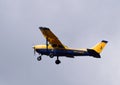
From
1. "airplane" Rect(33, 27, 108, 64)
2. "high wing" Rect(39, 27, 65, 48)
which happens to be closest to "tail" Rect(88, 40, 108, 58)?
"airplane" Rect(33, 27, 108, 64)

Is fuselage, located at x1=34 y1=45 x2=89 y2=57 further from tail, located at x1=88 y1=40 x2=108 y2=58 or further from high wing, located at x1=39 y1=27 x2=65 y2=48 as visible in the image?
tail, located at x1=88 y1=40 x2=108 y2=58

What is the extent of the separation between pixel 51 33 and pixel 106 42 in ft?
23.6

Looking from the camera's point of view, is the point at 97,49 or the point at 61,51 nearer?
the point at 61,51

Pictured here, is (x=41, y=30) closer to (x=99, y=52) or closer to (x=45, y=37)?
(x=45, y=37)

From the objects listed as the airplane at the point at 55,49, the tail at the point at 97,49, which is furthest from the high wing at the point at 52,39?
the tail at the point at 97,49

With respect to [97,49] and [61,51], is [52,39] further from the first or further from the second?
[97,49]

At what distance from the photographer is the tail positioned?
95637mm

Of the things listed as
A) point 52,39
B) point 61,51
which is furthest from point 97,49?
point 52,39

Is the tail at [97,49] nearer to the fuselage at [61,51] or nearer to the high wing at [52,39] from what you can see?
the fuselage at [61,51]

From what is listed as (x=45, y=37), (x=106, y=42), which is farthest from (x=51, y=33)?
(x=106, y=42)

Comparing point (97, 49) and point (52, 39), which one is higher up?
point (52, 39)

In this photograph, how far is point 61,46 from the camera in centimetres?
9862

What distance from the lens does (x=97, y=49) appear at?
9912 centimetres

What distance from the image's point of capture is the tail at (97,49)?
95637 mm
